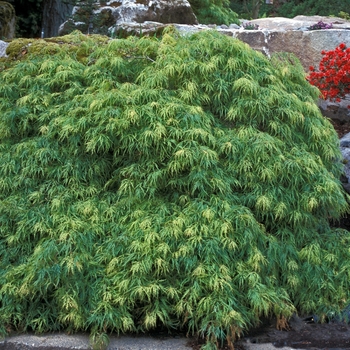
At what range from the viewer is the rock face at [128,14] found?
8523 mm

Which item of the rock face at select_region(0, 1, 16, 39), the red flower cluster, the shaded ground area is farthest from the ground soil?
the rock face at select_region(0, 1, 16, 39)

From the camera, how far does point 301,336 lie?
433 cm

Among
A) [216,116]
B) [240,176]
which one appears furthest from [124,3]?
[240,176]

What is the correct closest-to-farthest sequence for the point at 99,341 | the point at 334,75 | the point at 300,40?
1. the point at 99,341
2. the point at 334,75
3. the point at 300,40

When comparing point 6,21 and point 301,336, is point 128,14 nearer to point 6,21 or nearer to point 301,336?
point 6,21

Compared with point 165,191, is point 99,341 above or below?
below

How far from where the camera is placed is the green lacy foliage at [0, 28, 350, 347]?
4.18 metres

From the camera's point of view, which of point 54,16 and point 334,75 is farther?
point 54,16

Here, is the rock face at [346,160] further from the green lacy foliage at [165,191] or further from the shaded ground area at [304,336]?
the shaded ground area at [304,336]

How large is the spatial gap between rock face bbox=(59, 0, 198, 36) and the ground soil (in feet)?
18.4

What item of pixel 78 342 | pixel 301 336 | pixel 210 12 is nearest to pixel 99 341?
pixel 78 342

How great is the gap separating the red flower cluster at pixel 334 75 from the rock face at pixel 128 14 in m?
2.55

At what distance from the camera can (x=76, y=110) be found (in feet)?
16.3

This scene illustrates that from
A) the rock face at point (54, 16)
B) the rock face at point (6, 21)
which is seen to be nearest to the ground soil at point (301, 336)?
the rock face at point (6, 21)
